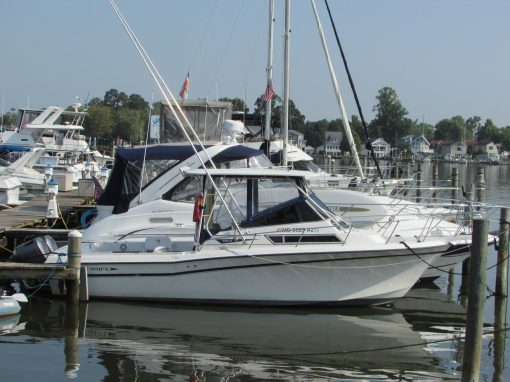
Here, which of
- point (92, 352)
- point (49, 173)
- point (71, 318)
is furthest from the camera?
point (49, 173)

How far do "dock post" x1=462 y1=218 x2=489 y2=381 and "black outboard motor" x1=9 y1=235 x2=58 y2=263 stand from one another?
8117mm

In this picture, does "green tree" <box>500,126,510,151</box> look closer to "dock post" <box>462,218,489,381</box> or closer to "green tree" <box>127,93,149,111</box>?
"green tree" <box>127,93,149,111</box>

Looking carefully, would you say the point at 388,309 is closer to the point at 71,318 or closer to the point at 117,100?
the point at 71,318

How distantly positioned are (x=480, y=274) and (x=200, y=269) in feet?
17.7

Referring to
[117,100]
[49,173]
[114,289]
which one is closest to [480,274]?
[114,289]

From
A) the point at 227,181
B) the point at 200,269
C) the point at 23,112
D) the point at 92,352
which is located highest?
the point at 23,112

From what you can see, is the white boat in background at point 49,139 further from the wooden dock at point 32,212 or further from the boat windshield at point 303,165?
the boat windshield at point 303,165

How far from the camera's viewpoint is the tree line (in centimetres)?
10469

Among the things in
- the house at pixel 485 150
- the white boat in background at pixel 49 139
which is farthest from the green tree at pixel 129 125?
the house at pixel 485 150

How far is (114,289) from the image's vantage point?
13.1 m

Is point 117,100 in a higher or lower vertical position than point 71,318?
higher

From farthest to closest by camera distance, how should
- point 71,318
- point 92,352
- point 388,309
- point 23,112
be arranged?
1. point 23,112
2. point 388,309
3. point 71,318
4. point 92,352

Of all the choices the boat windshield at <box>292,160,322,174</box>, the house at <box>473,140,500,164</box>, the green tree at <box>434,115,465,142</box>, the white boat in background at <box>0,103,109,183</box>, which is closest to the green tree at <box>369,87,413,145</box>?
the house at <box>473,140,500,164</box>

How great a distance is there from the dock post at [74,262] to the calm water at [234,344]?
0.27 meters
